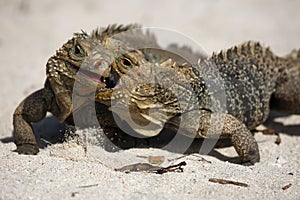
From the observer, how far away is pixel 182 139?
5898 mm

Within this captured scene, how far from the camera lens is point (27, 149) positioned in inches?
216

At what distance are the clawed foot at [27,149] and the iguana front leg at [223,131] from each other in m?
1.63

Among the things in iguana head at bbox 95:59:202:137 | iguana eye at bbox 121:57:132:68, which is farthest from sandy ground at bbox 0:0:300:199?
iguana eye at bbox 121:57:132:68

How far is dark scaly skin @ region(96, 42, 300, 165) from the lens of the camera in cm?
518

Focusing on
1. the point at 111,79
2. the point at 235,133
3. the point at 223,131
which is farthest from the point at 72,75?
the point at 235,133

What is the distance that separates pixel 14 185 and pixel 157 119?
1816mm

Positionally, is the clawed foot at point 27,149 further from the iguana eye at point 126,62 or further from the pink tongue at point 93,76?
the iguana eye at point 126,62

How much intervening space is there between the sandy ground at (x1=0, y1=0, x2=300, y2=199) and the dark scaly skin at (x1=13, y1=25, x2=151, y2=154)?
31cm

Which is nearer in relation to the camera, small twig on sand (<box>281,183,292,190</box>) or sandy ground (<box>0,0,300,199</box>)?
sandy ground (<box>0,0,300,199</box>)

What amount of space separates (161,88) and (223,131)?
0.93 meters

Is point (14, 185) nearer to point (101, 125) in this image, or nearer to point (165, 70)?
point (101, 125)

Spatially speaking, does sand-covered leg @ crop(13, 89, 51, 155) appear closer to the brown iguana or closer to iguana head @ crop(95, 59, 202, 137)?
the brown iguana

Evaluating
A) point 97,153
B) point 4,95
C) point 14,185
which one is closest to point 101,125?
point 97,153

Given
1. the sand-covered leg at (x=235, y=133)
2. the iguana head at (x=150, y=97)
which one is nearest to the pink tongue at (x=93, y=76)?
the iguana head at (x=150, y=97)
